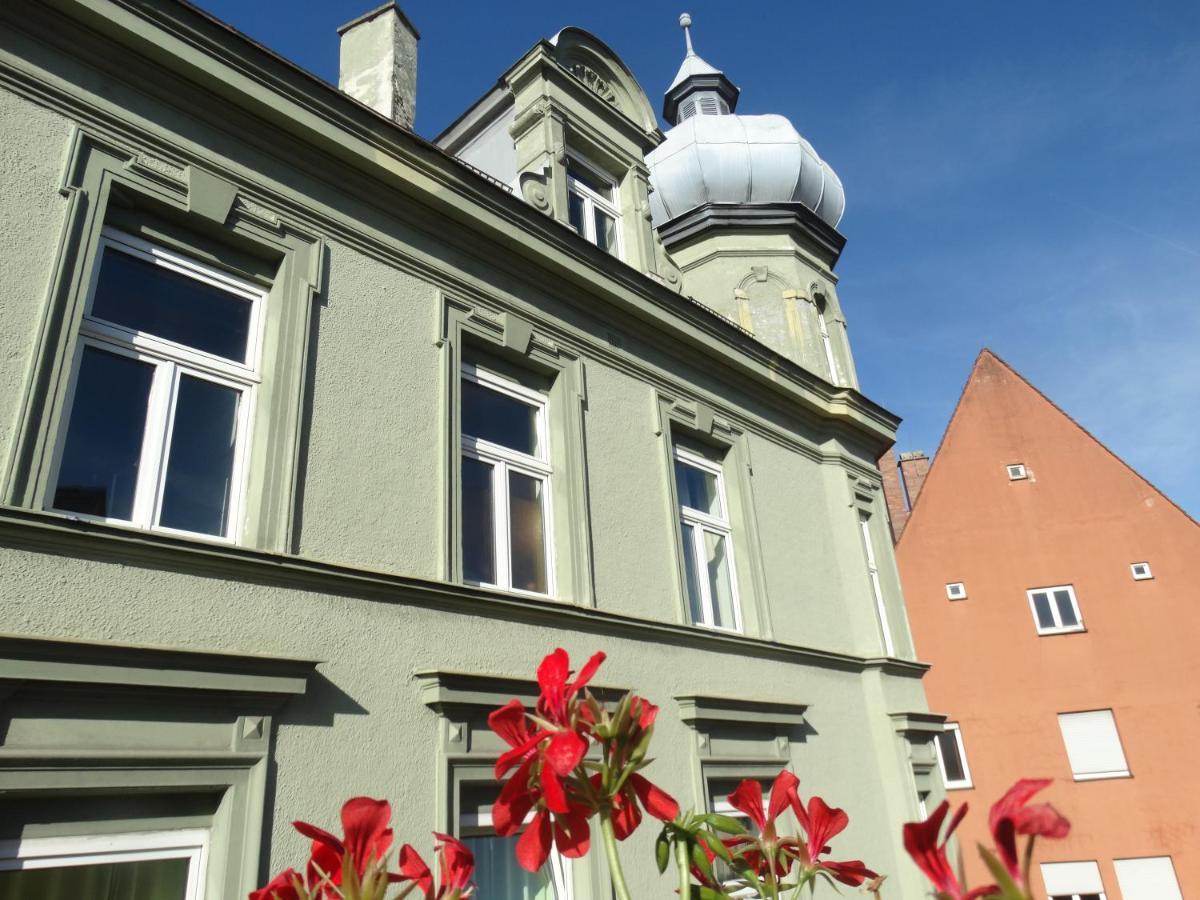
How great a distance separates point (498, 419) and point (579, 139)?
12.4ft

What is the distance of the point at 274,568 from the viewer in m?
4.68

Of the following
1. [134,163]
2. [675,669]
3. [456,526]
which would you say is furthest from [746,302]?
[134,163]

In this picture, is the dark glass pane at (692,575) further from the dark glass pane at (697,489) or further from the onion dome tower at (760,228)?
the onion dome tower at (760,228)

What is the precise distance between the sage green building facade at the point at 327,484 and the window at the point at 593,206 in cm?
8

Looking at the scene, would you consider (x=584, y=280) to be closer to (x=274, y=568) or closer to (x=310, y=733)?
(x=274, y=568)

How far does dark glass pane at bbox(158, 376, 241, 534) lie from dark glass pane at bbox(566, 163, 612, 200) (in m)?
4.96

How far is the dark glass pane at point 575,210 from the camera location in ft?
28.5

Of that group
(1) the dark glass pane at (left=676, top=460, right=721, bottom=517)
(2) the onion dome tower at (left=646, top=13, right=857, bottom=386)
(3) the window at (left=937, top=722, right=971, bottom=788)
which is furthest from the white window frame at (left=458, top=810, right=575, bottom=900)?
(3) the window at (left=937, top=722, right=971, bottom=788)

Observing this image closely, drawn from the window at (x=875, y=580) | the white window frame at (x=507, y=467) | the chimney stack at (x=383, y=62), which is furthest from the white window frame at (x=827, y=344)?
the chimney stack at (x=383, y=62)

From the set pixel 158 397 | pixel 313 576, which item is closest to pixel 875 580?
pixel 313 576

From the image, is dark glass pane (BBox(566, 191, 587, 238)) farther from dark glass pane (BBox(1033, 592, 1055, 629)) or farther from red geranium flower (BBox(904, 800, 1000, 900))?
dark glass pane (BBox(1033, 592, 1055, 629))

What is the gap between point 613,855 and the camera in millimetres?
1023

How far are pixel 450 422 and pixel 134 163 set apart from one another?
2.42 metres

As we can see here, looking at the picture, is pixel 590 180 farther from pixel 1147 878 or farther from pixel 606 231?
pixel 1147 878
